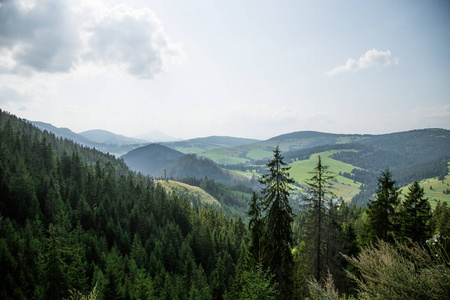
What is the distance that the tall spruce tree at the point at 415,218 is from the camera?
1002 inches

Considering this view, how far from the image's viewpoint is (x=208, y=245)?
207ft

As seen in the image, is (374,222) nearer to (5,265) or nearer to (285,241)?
(285,241)

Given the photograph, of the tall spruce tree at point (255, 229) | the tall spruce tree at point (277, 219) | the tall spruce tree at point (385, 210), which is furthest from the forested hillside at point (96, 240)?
the tall spruce tree at point (385, 210)

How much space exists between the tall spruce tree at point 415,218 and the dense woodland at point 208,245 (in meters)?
0.12

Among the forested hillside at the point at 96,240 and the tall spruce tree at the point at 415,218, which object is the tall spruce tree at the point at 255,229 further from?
the tall spruce tree at the point at 415,218

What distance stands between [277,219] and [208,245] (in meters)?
48.4

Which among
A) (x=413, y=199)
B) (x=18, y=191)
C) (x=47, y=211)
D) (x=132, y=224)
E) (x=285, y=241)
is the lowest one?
(x=132, y=224)

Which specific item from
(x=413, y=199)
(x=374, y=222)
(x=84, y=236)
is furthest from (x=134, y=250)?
(x=413, y=199)

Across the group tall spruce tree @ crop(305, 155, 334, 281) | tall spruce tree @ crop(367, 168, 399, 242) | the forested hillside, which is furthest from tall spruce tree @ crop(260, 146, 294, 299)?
the forested hillside

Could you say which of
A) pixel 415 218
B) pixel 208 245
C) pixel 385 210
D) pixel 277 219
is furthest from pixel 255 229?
pixel 208 245

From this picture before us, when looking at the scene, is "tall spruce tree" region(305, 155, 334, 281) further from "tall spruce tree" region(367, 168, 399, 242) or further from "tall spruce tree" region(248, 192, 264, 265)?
"tall spruce tree" region(367, 168, 399, 242)

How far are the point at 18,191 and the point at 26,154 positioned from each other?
42.5 meters

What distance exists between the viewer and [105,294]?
32.7m

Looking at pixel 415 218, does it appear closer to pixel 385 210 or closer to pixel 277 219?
pixel 385 210
